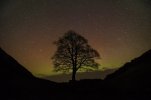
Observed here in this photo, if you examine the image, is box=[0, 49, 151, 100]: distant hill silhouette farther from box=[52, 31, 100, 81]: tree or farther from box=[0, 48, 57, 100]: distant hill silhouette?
box=[52, 31, 100, 81]: tree

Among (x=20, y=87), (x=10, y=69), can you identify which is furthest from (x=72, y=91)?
(x=10, y=69)

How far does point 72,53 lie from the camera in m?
62.3

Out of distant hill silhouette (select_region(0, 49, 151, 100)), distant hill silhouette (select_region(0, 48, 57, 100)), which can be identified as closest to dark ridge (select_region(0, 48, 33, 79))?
distant hill silhouette (select_region(0, 48, 57, 100))

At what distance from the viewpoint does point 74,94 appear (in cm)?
3484

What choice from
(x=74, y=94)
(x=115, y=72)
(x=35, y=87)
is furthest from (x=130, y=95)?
(x=115, y=72)

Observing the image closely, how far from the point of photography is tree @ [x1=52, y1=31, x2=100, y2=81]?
61875mm

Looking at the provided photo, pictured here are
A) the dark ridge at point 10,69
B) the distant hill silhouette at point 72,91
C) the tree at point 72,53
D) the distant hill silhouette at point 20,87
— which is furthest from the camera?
the tree at point 72,53

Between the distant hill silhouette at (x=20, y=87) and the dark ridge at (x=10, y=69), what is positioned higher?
the dark ridge at (x=10, y=69)

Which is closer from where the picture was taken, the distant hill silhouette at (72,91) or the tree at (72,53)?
the distant hill silhouette at (72,91)

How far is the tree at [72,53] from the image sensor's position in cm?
6188

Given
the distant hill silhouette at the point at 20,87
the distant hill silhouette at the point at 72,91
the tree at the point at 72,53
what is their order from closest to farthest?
the distant hill silhouette at the point at 72,91, the distant hill silhouette at the point at 20,87, the tree at the point at 72,53

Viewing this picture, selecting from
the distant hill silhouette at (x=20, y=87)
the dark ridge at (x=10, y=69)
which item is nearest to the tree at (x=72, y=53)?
the dark ridge at (x=10, y=69)

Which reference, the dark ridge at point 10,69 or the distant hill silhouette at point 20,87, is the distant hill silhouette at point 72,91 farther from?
the dark ridge at point 10,69

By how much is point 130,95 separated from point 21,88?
1319 cm
